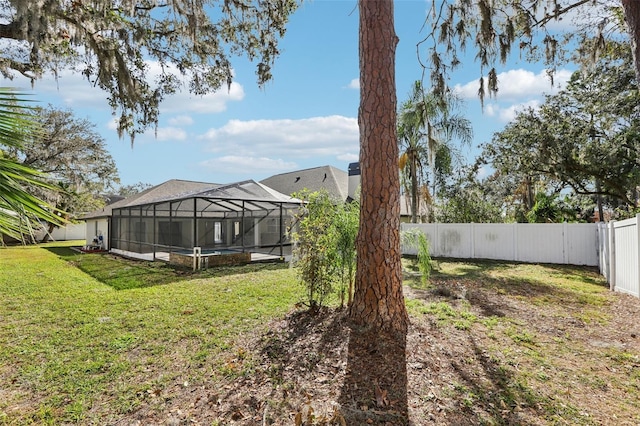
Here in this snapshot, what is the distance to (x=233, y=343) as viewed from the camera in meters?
4.01

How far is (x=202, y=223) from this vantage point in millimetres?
15383

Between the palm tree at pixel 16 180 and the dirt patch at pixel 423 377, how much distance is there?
181cm

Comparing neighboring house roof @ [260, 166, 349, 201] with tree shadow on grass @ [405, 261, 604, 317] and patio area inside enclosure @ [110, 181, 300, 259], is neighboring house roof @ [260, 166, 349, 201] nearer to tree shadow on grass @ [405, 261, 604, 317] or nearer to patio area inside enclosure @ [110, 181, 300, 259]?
patio area inside enclosure @ [110, 181, 300, 259]

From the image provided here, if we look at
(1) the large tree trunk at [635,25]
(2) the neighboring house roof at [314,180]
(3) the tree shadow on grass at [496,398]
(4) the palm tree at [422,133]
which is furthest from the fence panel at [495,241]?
(3) the tree shadow on grass at [496,398]

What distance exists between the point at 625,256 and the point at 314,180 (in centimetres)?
1419

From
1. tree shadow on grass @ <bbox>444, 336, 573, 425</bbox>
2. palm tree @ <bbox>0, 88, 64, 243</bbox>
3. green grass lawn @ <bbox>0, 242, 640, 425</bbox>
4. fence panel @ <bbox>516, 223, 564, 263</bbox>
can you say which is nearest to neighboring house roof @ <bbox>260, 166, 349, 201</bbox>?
fence panel @ <bbox>516, 223, 564, 263</bbox>

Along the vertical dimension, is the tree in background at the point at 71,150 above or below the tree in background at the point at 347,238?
above

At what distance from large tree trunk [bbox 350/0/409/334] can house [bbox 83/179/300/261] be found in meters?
7.76

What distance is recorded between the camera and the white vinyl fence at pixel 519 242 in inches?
399

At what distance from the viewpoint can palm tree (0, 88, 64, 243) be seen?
1.52 m

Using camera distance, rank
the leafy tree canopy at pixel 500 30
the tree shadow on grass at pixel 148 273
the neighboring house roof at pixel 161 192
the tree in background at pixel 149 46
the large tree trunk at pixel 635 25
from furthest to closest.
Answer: the neighboring house roof at pixel 161 192, the tree shadow on grass at pixel 148 273, the leafy tree canopy at pixel 500 30, the tree in background at pixel 149 46, the large tree trunk at pixel 635 25

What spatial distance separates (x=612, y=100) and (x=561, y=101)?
2.27m

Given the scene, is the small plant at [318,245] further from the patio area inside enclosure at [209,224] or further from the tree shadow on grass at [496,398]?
the patio area inside enclosure at [209,224]

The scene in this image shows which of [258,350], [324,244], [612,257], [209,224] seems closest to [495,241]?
[612,257]
